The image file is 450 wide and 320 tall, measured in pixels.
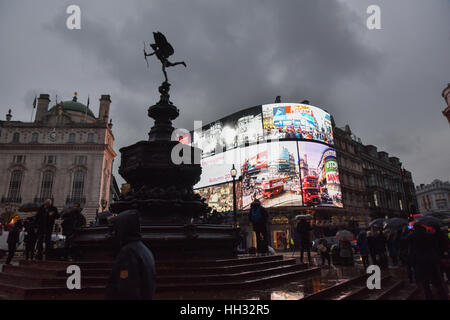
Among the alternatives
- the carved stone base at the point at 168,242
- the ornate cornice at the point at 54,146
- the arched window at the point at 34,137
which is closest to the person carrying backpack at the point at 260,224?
the carved stone base at the point at 168,242

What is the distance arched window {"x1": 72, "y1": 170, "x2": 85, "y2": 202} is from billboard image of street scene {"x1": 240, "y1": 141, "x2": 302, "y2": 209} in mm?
25131

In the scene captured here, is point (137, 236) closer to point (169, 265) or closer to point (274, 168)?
point (169, 265)

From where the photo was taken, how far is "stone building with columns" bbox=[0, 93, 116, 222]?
40.4 meters

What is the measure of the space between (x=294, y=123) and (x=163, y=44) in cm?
3057

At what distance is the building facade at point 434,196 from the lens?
296 feet

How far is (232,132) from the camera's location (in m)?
42.8

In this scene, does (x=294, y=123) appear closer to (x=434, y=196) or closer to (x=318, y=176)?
(x=318, y=176)

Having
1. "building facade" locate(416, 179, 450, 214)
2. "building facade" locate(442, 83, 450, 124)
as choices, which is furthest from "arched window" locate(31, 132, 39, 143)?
"building facade" locate(416, 179, 450, 214)

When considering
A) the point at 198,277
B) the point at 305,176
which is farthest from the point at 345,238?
the point at 305,176

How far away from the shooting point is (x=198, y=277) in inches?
199

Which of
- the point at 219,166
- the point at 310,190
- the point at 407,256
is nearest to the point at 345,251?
the point at 407,256
